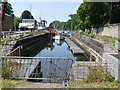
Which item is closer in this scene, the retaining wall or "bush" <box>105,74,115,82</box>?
"bush" <box>105,74,115,82</box>

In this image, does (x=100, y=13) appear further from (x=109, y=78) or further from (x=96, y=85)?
(x=96, y=85)

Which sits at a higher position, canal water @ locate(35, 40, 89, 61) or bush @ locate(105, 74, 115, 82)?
bush @ locate(105, 74, 115, 82)

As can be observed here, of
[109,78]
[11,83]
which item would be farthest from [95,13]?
[11,83]

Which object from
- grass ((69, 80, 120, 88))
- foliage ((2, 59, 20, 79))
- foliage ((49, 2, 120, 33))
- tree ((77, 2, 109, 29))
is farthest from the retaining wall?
grass ((69, 80, 120, 88))

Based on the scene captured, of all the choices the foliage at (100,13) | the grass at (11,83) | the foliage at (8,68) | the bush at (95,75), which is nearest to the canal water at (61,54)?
the foliage at (100,13)

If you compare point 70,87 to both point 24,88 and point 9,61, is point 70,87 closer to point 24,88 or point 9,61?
point 24,88

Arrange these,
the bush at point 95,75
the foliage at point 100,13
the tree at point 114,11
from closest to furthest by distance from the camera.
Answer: the bush at point 95,75 < the tree at point 114,11 < the foliage at point 100,13

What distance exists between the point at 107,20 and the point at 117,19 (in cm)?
164

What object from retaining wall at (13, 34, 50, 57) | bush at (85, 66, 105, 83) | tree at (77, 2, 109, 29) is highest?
tree at (77, 2, 109, 29)

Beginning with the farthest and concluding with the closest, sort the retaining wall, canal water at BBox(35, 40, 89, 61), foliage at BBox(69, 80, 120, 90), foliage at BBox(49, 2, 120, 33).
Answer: foliage at BBox(49, 2, 120, 33), canal water at BBox(35, 40, 89, 61), the retaining wall, foliage at BBox(69, 80, 120, 90)

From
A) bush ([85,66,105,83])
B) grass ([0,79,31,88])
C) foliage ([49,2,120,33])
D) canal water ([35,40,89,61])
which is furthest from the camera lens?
foliage ([49,2,120,33])

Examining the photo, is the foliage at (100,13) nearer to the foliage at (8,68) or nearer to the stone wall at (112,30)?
the stone wall at (112,30)

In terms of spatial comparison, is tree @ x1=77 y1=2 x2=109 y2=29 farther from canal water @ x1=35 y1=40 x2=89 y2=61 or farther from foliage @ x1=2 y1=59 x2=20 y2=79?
foliage @ x1=2 y1=59 x2=20 y2=79

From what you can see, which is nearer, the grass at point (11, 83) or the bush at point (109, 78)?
the grass at point (11, 83)
